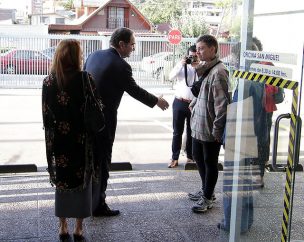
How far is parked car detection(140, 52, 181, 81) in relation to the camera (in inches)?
706

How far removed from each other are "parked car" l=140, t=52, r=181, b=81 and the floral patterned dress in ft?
45.6

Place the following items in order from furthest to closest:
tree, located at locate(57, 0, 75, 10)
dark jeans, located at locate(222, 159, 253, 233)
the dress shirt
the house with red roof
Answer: tree, located at locate(57, 0, 75, 10) < the house with red roof < the dress shirt < dark jeans, located at locate(222, 159, 253, 233)

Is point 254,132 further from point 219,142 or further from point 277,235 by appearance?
point 219,142

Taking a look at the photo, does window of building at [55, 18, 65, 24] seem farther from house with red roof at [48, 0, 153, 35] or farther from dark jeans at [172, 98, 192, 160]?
dark jeans at [172, 98, 192, 160]

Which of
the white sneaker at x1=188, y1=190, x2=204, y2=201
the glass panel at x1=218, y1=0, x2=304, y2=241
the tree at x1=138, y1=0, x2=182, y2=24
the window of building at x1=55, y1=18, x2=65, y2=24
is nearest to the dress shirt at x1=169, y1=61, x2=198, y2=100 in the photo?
the white sneaker at x1=188, y1=190, x2=204, y2=201

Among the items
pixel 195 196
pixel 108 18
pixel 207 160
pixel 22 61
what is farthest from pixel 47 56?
pixel 108 18

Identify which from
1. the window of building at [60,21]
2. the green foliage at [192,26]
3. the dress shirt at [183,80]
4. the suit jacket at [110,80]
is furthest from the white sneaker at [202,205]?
the window of building at [60,21]

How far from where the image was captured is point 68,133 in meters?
4.00

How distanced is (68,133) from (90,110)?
25cm

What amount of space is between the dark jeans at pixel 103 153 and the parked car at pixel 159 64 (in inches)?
518

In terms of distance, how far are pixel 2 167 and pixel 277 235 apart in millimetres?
4367

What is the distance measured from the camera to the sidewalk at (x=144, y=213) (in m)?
3.38

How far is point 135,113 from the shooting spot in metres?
13.5

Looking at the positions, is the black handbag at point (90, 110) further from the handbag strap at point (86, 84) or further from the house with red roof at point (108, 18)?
the house with red roof at point (108, 18)
